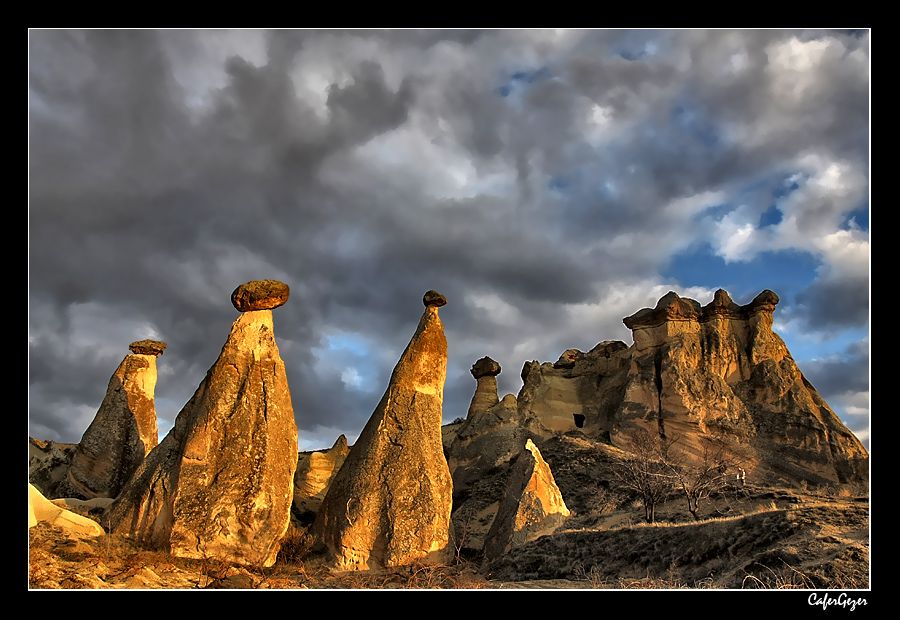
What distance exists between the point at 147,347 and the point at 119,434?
313cm

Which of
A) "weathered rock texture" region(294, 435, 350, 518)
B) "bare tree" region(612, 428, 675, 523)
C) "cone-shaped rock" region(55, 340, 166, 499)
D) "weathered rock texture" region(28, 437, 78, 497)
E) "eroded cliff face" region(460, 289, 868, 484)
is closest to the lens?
"bare tree" region(612, 428, 675, 523)

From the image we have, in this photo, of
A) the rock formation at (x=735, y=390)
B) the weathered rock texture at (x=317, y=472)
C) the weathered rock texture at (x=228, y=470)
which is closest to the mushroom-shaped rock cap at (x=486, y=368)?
the rock formation at (x=735, y=390)

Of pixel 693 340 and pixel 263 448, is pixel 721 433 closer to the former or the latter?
pixel 693 340

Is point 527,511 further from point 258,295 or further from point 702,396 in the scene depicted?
point 702,396

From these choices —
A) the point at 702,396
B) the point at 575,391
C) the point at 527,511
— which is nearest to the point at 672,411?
the point at 702,396

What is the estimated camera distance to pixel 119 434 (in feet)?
72.4

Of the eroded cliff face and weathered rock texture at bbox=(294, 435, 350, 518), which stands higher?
the eroded cliff face

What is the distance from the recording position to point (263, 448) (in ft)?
→ 43.1

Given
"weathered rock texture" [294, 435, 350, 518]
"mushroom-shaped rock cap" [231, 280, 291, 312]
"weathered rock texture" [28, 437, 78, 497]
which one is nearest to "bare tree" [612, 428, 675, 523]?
"weathered rock texture" [294, 435, 350, 518]

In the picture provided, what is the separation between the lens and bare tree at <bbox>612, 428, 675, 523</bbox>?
1874 cm

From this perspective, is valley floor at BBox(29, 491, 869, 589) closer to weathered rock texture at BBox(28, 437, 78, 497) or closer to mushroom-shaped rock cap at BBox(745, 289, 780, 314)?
weathered rock texture at BBox(28, 437, 78, 497)

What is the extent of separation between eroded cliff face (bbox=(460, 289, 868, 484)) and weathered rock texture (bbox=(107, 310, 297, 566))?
14.8 meters

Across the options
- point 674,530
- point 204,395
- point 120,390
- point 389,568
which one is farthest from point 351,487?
point 120,390

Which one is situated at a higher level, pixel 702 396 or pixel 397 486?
pixel 702 396
